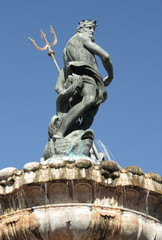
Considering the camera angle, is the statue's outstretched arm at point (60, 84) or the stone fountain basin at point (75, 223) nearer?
the stone fountain basin at point (75, 223)

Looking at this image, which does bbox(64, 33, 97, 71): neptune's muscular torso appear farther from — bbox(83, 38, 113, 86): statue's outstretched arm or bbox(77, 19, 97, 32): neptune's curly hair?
bbox(77, 19, 97, 32): neptune's curly hair

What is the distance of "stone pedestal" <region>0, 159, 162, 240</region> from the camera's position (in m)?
9.78

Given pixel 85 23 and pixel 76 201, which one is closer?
pixel 76 201

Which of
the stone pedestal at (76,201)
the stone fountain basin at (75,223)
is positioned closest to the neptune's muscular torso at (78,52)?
the stone pedestal at (76,201)

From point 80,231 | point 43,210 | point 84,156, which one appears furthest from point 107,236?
point 84,156

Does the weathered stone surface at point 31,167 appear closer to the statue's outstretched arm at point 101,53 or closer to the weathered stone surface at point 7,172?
the weathered stone surface at point 7,172

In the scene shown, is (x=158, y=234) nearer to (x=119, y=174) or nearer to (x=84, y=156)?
(x=119, y=174)

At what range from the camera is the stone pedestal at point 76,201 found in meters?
9.78

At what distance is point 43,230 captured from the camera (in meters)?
9.85

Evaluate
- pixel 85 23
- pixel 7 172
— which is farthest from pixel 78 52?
pixel 7 172

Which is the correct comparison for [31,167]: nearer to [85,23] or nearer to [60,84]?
[60,84]

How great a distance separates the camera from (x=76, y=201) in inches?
389

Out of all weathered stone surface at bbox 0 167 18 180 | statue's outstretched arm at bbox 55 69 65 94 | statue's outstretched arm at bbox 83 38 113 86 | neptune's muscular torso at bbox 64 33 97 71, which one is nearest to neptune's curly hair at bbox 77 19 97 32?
neptune's muscular torso at bbox 64 33 97 71

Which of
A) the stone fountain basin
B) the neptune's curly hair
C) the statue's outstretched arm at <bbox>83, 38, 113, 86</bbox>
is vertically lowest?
the stone fountain basin
